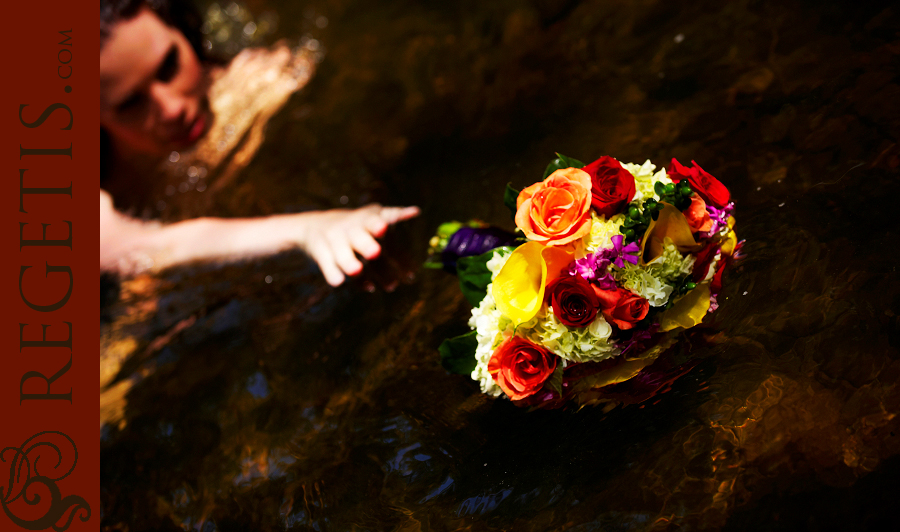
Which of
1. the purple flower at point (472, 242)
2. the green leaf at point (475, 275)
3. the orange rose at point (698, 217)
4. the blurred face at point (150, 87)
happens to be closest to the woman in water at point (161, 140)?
the blurred face at point (150, 87)

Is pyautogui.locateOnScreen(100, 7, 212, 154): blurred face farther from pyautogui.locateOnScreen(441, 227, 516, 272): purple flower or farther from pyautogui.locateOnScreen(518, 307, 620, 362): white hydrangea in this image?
pyautogui.locateOnScreen(518, 307, 620, 362): white hydrangea

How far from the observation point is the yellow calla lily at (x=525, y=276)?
1230 mm

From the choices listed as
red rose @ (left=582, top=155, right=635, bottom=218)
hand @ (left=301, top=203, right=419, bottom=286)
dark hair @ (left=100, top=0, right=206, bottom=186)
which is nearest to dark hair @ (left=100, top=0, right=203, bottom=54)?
dark hair @ (left=100, top=0, right=206, bottom=186)

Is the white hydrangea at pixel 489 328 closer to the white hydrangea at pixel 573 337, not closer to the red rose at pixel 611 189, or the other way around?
the white hydrangea at pixel 573 337

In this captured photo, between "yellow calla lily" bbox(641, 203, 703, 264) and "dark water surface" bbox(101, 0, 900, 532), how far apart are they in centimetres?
31

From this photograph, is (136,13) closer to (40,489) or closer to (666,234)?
(40,489)

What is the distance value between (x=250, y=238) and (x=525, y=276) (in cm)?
154

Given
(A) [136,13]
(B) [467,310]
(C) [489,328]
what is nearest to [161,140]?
(A) [136,13]

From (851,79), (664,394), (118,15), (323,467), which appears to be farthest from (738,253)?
(118,15)

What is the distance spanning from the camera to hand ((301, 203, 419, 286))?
203 centimetres

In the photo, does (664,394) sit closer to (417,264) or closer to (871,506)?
(871,506)

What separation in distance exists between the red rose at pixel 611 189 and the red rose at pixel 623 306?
0.54 feet

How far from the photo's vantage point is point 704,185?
4.31ft

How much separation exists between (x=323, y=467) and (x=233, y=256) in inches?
44.7
